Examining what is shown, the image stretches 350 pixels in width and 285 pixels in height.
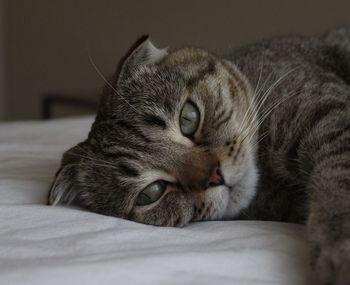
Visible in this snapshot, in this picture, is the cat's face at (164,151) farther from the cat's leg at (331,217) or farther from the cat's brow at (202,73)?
the cat's leg at (331,217)

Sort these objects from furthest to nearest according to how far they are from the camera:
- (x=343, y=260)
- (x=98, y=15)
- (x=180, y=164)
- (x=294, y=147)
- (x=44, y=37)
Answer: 1. (x=44, y=37)
2. (x=98, y=15)
3. (x=294, y=147)
4. (x=180, y=164)
5. (x=343, y=260)

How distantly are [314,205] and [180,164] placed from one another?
0.33m

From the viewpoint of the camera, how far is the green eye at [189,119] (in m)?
1.35

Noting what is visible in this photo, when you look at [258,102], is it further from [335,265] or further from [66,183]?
[335,265]

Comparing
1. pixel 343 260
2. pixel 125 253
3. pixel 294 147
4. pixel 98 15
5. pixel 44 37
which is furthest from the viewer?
pixel 44 37

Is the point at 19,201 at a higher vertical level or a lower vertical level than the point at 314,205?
lower

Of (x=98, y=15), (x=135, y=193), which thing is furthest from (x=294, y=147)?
(x=98, y=15)

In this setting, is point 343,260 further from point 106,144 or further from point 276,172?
point 106,144

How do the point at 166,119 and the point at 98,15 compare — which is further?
the point at 98,15

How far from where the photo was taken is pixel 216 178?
1257mm

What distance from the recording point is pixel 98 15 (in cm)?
439

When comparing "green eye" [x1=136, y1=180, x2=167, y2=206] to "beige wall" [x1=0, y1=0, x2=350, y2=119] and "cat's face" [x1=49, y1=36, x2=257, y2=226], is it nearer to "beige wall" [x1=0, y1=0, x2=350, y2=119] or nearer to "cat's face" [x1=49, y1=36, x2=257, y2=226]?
"cat's face" [x1=49, y1=36, x2=257, y2=226]

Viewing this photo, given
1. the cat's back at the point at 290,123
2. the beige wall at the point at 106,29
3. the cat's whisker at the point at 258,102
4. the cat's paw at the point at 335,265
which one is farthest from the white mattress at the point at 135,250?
the beige wall at the point at 106,29

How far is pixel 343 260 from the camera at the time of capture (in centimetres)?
88
